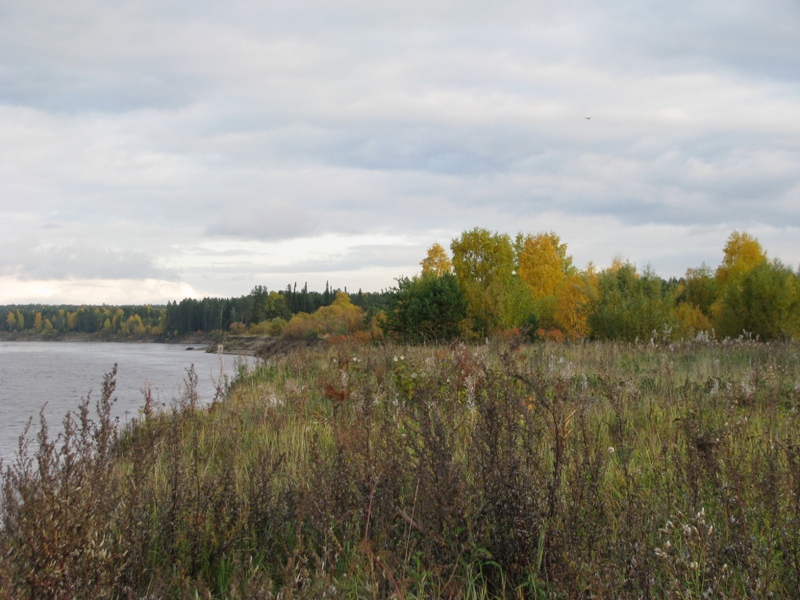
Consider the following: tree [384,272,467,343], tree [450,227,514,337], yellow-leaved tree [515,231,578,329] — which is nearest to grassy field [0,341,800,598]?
tree [384,272,467,343]

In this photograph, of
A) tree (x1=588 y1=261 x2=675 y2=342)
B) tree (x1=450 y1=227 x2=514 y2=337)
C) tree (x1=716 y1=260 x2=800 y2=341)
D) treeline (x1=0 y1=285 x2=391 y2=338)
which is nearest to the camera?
tree (x1=588 y1=261 x2=675 y2=342)

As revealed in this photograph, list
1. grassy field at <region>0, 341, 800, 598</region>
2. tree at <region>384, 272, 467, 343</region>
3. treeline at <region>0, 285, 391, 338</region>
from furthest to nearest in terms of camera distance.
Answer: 1. treeline at <region>0, 285, 391, 338</region>
2. tree at <region>384, 272, 467, 343</region>
3. grassy field at <region>0, 341, 800, 598</region>

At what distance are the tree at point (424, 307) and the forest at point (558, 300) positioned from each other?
1.9 inches

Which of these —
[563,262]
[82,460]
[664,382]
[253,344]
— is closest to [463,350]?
[664,382]

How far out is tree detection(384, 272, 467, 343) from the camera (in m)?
29.2

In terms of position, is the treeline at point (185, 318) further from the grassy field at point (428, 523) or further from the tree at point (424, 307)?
the grassy field at point (428, 523)

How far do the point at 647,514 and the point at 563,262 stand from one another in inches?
2617

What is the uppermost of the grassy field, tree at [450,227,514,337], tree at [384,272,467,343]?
tree at [450,227,514,337]

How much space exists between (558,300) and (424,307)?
A: 68.0 feet

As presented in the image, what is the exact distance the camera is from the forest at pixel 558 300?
2620cm

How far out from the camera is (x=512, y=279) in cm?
4356

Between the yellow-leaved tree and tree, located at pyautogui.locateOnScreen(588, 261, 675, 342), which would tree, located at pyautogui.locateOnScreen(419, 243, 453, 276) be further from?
tree, located at pyautogui.locateOnScreen(588, 261, 675, 342)

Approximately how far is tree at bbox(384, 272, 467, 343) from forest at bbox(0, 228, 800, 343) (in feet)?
0.16

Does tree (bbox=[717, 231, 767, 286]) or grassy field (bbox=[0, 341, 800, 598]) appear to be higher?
tree (bbox=[717, 231, 767, 286])
